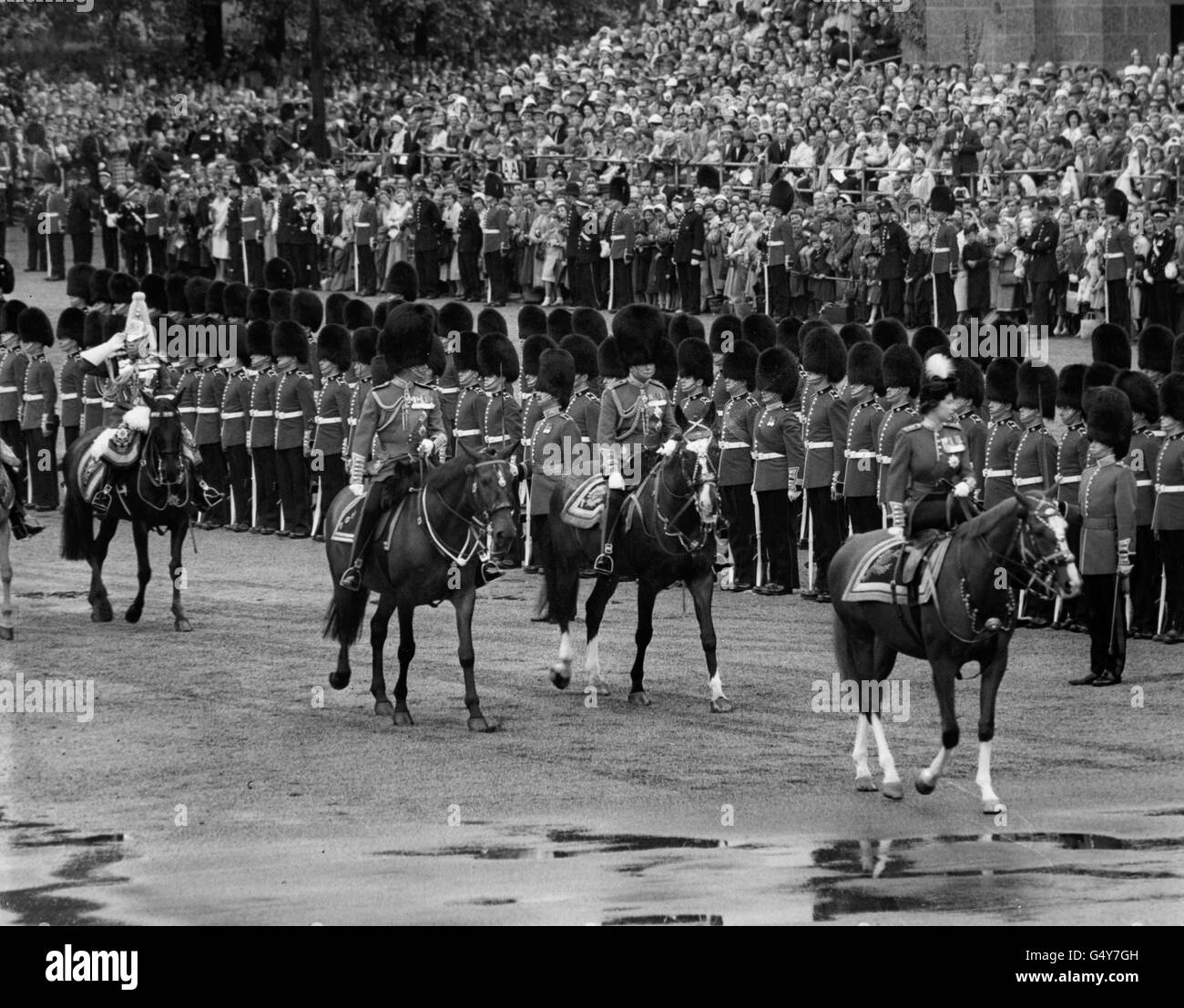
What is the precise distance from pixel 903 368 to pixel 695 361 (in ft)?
4.81

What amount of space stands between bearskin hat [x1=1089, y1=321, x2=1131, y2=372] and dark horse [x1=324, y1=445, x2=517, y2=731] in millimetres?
5387

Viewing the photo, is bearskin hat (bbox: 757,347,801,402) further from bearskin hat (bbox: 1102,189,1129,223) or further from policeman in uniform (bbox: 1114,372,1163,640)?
bearskin hat (bbox: 1102,189,1129,223)

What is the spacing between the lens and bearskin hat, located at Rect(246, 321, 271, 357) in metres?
22.5

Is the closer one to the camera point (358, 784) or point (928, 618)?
point (928, 618)

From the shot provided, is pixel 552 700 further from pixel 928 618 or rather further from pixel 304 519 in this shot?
pixel 304 519

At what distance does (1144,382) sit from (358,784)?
234 inches

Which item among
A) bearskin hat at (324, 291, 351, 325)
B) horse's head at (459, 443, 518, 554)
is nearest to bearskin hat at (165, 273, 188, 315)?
bearskin hat at (324, 291, 351, 325)

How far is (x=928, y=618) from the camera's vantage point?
12695 mm

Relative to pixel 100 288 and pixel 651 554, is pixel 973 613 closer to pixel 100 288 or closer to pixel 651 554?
pixel 651 554

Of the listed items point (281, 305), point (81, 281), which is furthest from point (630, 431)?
point (81, 281)

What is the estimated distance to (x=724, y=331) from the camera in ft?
69.9

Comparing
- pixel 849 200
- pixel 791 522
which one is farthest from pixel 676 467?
pixel 849 200

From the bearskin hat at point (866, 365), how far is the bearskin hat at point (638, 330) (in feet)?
4.83

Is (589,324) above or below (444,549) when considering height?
above
